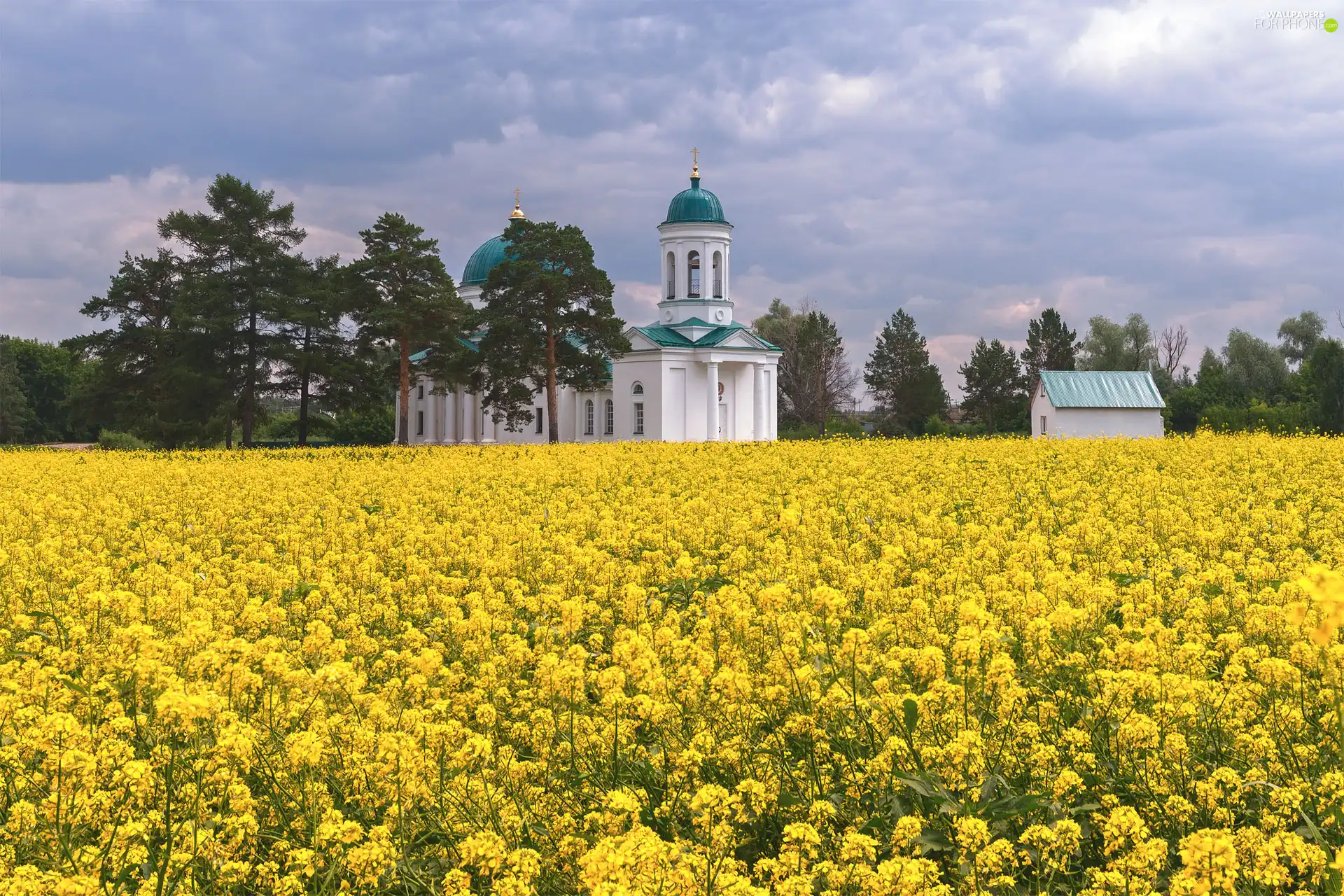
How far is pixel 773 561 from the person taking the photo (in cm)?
828

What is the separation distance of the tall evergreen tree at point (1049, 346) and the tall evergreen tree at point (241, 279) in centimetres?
5587

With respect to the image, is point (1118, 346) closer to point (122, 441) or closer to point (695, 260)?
point (695, 260)

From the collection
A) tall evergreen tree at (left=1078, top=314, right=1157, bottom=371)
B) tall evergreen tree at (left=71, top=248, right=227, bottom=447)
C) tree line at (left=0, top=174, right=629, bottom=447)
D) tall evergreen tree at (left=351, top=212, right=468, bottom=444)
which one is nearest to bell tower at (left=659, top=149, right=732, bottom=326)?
tree line at (left=0, top=174, right=629, bottom=447)

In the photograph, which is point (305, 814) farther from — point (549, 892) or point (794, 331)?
point (794, 331)

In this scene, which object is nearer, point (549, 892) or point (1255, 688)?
point (549, 892)

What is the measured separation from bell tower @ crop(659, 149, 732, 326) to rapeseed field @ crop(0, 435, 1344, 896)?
54729mm

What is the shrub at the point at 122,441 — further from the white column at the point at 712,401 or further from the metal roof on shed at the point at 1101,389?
the metal roof on shed at the point at 1101,389

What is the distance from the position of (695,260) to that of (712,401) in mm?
8894

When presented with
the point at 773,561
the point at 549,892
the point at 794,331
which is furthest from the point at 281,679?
the point at 794,331

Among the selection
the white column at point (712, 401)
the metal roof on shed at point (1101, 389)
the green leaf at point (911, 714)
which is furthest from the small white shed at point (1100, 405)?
the green leaf at point (911, 714)

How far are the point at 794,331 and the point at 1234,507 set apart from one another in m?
79.4

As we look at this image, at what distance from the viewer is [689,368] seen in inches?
2409

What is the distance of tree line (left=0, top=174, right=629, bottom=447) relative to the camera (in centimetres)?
4866

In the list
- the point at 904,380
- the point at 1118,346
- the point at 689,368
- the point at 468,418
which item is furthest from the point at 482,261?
the point at 1118,346
